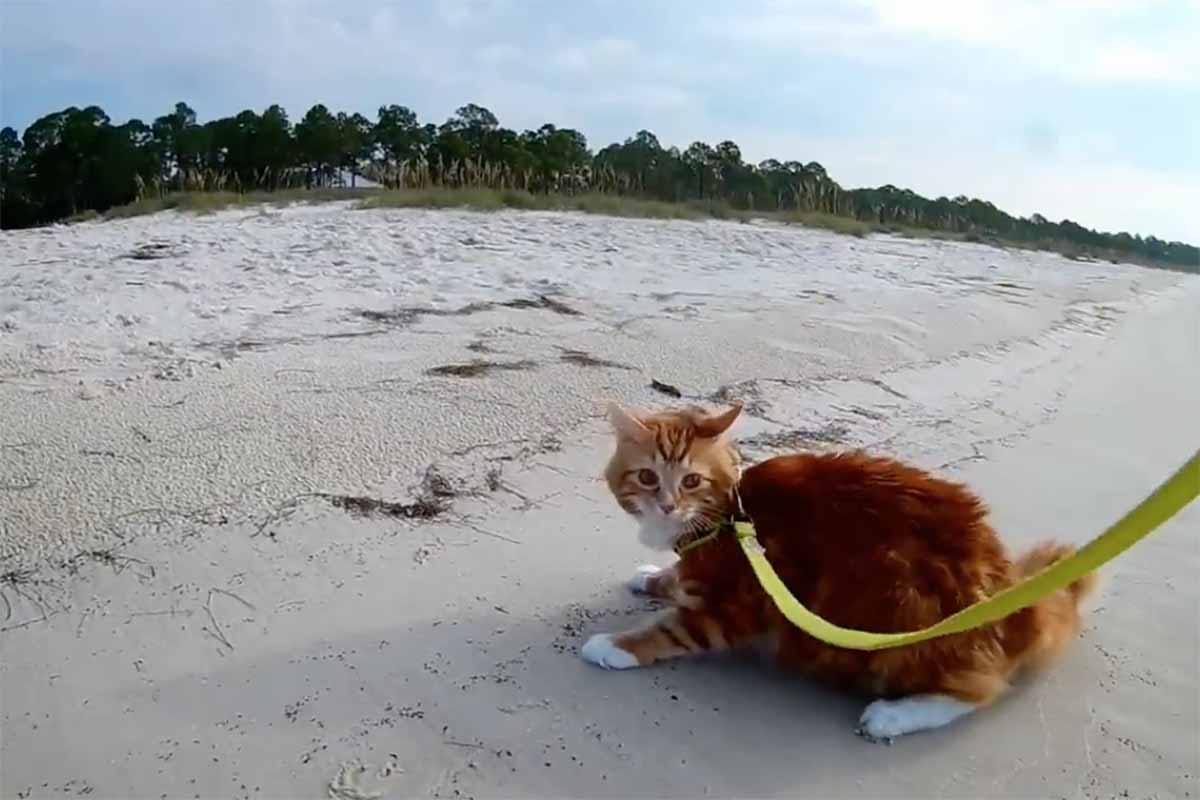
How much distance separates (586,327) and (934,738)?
3.27m

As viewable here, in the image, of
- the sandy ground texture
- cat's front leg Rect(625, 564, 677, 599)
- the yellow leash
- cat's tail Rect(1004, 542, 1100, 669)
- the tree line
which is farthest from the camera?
the tree line

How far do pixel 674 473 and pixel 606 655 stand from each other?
41 cm

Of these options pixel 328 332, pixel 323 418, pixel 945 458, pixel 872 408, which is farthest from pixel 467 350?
pixel 945 458

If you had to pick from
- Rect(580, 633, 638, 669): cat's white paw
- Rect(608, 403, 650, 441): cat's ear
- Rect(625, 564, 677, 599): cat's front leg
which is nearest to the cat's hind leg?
Rect(580, 633, 638, 669): cat's white paw

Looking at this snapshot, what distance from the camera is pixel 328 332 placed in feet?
14.8

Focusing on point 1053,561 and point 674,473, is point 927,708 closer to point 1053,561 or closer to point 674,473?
point 1053,561

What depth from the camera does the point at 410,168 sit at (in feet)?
44.0

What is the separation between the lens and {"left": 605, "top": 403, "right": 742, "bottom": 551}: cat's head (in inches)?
85.9

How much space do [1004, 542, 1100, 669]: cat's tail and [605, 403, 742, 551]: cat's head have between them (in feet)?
2.07

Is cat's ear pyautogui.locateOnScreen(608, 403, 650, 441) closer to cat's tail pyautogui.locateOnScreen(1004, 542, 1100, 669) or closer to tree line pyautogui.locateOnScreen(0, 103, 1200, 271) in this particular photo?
cat's tail pyautogui.locateOnScreen(1004, 542, 1100, 669)

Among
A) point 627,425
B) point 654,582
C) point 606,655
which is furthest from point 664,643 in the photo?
point 627,425

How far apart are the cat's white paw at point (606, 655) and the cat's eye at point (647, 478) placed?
0.34m

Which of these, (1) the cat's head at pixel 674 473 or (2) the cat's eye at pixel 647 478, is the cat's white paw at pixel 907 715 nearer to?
(1) the cat's head at pixel 674 473

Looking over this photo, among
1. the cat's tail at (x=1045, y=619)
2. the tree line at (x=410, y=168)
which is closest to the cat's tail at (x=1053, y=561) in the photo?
the cat's tail at (x=1045, y=619)
